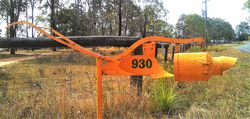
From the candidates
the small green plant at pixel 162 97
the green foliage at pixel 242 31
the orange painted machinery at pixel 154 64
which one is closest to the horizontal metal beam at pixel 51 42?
the small green plant at pixel 162 97

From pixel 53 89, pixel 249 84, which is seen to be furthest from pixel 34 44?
pixel 249 84

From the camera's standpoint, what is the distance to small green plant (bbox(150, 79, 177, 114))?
517 cm

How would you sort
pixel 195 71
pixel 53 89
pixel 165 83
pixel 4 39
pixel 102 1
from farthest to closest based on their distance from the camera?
pixel 102 1 → pixel 165 83 → pixel 53 89 → pixel 4 39 → pixel 195 71

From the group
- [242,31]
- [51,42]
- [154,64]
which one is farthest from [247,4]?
[154,64]

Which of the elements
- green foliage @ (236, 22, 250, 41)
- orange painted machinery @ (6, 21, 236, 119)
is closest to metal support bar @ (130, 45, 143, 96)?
orange painted machinery @ (6, 21, 236, 119)

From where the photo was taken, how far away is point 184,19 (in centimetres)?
11112

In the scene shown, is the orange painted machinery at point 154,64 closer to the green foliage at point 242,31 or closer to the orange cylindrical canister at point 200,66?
the orange cylindrical canister at point 200,66

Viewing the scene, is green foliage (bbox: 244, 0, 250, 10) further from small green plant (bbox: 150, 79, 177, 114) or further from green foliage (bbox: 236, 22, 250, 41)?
small green plant (bbox: 150, 79, 177, 114)

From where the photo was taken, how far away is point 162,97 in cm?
520

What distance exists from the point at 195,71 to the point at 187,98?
2.49 meters

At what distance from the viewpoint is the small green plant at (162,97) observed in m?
5.17

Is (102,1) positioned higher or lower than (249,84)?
higher

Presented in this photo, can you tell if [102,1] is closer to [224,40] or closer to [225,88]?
[225,88]

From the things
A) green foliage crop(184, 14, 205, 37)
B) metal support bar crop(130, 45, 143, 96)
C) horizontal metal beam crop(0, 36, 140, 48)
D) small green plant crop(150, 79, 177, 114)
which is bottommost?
small green plant crop(150, 79, 177, 114)
